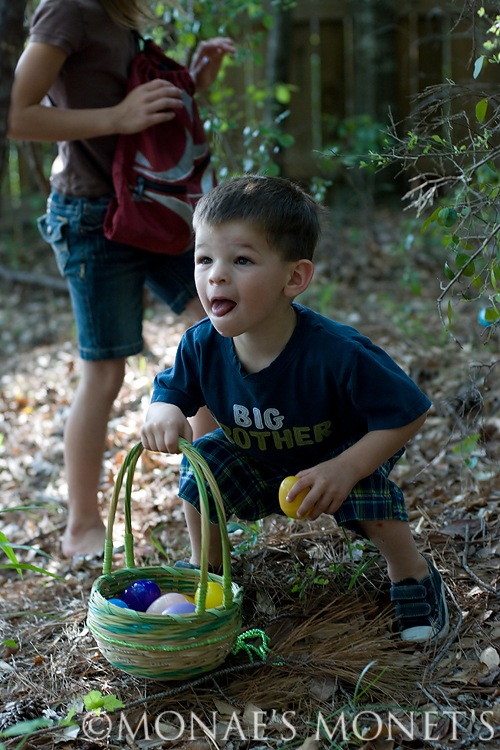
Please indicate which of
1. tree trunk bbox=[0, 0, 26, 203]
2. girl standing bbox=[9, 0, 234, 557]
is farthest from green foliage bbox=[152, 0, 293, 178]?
tree trunk bbox=[0, 0, 26, 203]

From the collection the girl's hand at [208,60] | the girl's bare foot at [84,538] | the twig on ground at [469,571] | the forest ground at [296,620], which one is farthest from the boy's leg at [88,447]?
the twig on ground at [469,571]

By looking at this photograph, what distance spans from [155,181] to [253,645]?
1574 millimetres

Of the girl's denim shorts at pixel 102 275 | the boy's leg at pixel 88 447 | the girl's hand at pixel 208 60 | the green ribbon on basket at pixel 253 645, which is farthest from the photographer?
the girl's hand at pixel 208 60

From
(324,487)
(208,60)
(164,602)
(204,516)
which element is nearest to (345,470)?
(324,487)

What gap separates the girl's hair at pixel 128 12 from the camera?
2.89 meters

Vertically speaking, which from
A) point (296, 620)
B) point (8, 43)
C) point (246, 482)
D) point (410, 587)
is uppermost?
point (8, 43)

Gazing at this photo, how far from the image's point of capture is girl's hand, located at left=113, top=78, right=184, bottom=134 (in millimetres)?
2875

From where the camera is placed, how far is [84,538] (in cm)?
324

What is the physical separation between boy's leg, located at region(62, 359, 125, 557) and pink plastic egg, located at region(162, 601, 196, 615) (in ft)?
3.45

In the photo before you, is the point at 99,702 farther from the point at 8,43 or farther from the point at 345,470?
the point at 8,43

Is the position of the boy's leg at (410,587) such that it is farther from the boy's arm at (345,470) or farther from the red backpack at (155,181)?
the red backpack at (155,181)

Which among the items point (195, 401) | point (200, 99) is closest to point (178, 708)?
point (195, 401)

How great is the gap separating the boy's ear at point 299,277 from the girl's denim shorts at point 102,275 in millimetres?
938

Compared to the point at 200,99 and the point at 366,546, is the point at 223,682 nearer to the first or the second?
the point at 366,546
